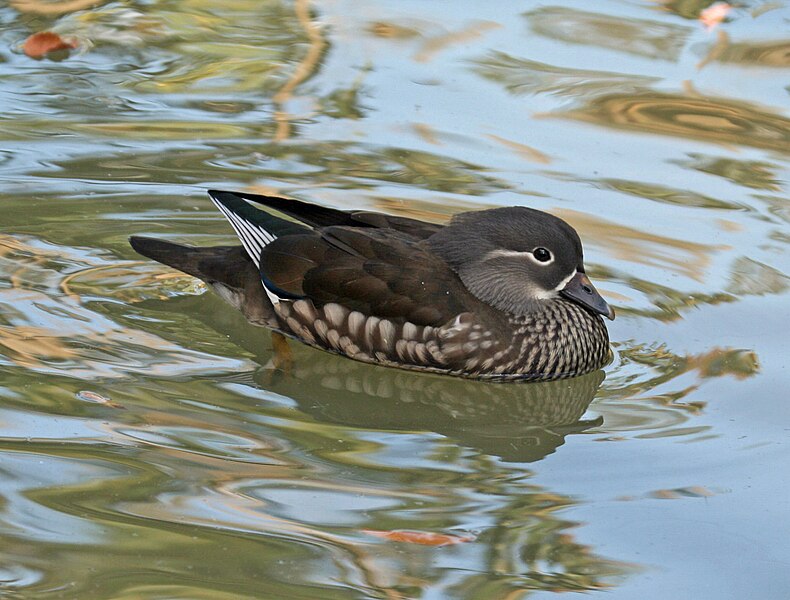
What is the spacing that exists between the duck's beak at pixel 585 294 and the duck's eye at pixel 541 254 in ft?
0.51

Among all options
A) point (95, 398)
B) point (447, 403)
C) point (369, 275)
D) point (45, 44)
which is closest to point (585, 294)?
point (447, 403)

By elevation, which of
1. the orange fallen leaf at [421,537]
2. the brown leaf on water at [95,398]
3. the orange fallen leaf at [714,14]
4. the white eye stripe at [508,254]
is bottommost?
the brown leaf on water at [95,398]

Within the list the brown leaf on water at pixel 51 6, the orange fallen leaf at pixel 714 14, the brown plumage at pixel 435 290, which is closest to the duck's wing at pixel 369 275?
the brown plumage at pixel 435 290

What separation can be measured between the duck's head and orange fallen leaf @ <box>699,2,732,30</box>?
491 cm

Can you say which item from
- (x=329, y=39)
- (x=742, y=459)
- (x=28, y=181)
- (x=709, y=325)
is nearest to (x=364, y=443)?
(x=742, y=459)

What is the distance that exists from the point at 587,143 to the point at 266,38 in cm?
285

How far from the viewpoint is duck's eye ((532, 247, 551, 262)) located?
20.0 feet

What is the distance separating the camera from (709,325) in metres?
6.44

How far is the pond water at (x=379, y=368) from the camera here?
14.7 feet

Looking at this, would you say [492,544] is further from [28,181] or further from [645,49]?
[645,49]

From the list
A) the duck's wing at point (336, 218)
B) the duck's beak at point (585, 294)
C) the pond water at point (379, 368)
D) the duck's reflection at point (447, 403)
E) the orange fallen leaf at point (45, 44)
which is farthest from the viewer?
the orange fallen leaf at point (45, 44)

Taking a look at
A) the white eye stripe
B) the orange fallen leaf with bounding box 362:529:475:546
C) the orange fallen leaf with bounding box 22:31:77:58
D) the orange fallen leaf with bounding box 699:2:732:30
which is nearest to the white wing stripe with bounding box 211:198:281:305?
the white eye stripe

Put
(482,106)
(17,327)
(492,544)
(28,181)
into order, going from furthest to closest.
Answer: (482,106) → (28,181) → (17,327) → (492,544)

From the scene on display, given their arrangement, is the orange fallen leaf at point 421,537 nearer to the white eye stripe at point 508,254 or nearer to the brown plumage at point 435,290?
the brown plumage at point 435,290
